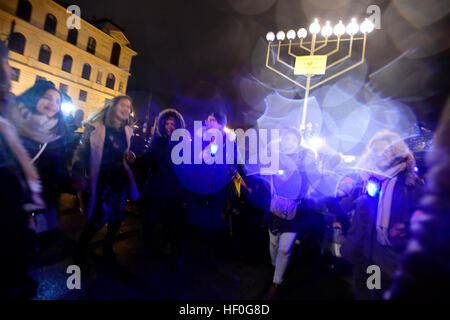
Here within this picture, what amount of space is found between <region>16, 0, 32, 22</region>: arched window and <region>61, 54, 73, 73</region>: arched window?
12.2 feet

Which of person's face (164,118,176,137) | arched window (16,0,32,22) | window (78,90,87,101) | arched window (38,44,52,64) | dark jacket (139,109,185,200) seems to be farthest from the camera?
window (78,90,87,101)

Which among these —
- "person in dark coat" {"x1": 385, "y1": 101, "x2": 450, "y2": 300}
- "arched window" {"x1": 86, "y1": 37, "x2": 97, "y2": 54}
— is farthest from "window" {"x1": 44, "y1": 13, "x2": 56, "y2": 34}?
"person in dark coat" {"x1": 385, "y1": 101, "x2": 450, "y2": 300}

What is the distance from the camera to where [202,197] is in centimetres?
290

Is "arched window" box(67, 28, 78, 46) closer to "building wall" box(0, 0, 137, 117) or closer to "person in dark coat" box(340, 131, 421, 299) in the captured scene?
"building wall" box(0, 0, 137, 117)

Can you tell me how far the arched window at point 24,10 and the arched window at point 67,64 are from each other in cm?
372

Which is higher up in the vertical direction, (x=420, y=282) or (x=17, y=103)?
(x=17, y=103)

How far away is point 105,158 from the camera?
2463 mm

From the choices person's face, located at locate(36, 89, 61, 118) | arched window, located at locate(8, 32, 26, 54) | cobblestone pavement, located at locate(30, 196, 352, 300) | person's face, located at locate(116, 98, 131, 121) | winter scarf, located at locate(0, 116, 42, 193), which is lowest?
cobblestone pavement, located at locate(30, 196, 352, 300)

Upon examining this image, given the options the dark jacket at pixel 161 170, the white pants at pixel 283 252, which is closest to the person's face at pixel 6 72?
the dark jacket at pixel 161 170

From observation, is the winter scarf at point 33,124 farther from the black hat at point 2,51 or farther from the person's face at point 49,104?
the black hat at point 2,51

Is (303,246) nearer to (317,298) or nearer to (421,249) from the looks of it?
(317,298)

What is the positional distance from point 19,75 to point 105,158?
2525 centimetres

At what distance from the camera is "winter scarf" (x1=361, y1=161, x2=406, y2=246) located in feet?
6.34
